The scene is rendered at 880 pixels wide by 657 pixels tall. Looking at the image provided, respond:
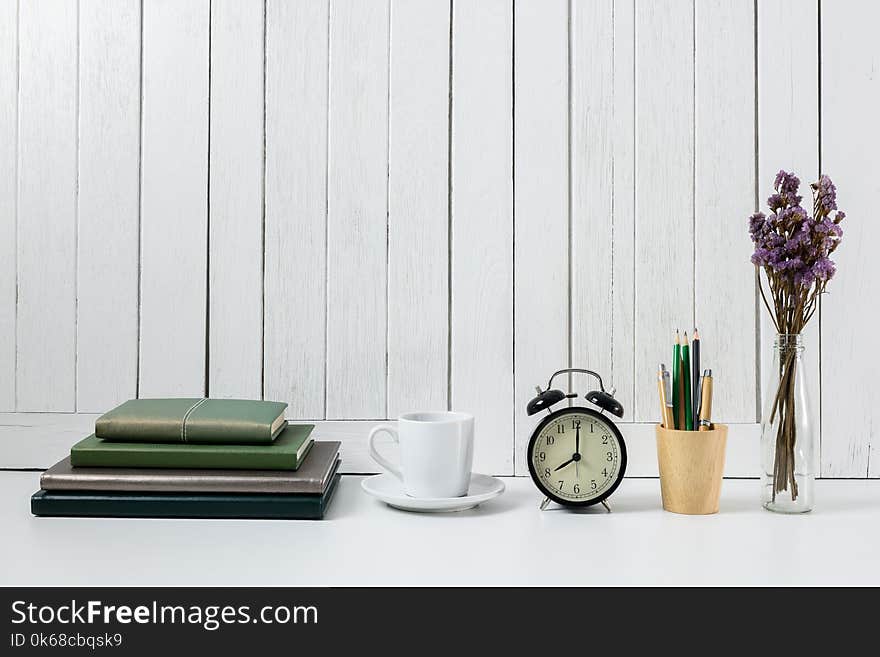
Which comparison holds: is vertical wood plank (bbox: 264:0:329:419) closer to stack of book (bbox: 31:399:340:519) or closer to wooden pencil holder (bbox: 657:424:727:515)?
stack of book (bbox: 31:399:340:519)

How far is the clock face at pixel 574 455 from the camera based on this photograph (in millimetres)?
1024

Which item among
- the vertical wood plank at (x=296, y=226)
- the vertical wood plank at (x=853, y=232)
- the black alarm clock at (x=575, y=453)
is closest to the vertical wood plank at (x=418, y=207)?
the vertical wood plank at (x=296, y=226)

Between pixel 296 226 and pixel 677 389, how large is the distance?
1.97 ft

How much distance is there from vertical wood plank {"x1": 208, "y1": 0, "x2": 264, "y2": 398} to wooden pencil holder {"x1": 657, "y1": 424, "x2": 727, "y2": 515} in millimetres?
602

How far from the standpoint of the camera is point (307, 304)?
4.04 ft

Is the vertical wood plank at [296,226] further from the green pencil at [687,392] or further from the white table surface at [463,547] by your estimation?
the green pencil at [687,392]

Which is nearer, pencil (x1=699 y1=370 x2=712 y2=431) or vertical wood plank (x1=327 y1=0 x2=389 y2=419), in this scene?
pencil (x1=699 y1=370 x2=712 y2=431)

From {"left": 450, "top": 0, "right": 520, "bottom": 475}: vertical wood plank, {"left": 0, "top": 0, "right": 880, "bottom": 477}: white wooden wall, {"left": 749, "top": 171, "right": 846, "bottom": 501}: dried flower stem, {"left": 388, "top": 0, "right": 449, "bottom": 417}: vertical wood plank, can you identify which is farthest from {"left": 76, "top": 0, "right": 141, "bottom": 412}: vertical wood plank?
{"left": 749, "top": 171, "right": 846, "bottom": 501}: dried flower stem

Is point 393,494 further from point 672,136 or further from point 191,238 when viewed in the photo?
point 672,136

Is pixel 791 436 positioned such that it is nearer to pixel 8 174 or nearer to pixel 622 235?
pixel 622 235

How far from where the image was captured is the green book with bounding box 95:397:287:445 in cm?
101
